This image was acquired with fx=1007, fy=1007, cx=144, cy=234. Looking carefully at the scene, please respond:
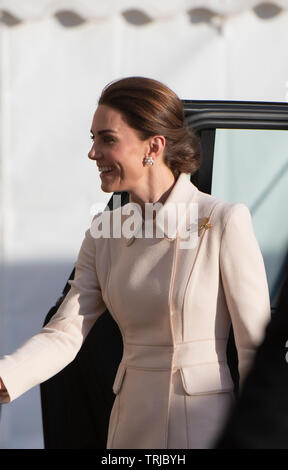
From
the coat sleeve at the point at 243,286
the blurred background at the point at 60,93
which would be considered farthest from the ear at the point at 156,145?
the blurred background at the point at 60,93

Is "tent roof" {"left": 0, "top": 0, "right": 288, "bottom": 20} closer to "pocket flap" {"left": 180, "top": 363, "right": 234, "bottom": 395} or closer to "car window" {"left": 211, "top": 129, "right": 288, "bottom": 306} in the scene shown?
"car window" {"left": 211, "top": 129, "right": 288, "bottom": 306}

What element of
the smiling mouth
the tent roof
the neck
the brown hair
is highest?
the tent roof

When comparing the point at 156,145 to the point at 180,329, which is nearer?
the point at 180,329

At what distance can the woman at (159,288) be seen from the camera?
2.24 metres

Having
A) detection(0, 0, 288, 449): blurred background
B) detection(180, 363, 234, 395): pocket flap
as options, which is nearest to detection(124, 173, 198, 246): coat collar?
detection(180, 363, 234, 395): pocket flap

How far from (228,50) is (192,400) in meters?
1.93

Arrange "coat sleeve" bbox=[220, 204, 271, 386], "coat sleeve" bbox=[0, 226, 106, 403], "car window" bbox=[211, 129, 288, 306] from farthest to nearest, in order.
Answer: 1. "car window" bbox=[211, 129, 288, 306]
2. "coat sleeve" bbox=[0, 226, 106, 403]
3. "coat sleeve" bbox=[220, 204, 271, 386]

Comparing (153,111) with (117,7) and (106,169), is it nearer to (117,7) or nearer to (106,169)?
(106,169)

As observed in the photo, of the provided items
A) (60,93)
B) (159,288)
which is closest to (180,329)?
(159,288)

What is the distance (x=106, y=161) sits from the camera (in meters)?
2.39

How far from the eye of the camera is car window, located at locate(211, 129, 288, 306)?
3.49 meters

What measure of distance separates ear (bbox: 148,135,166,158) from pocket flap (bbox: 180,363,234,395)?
523mm

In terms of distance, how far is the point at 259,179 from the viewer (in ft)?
12.1

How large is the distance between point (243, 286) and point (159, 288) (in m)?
0.20
